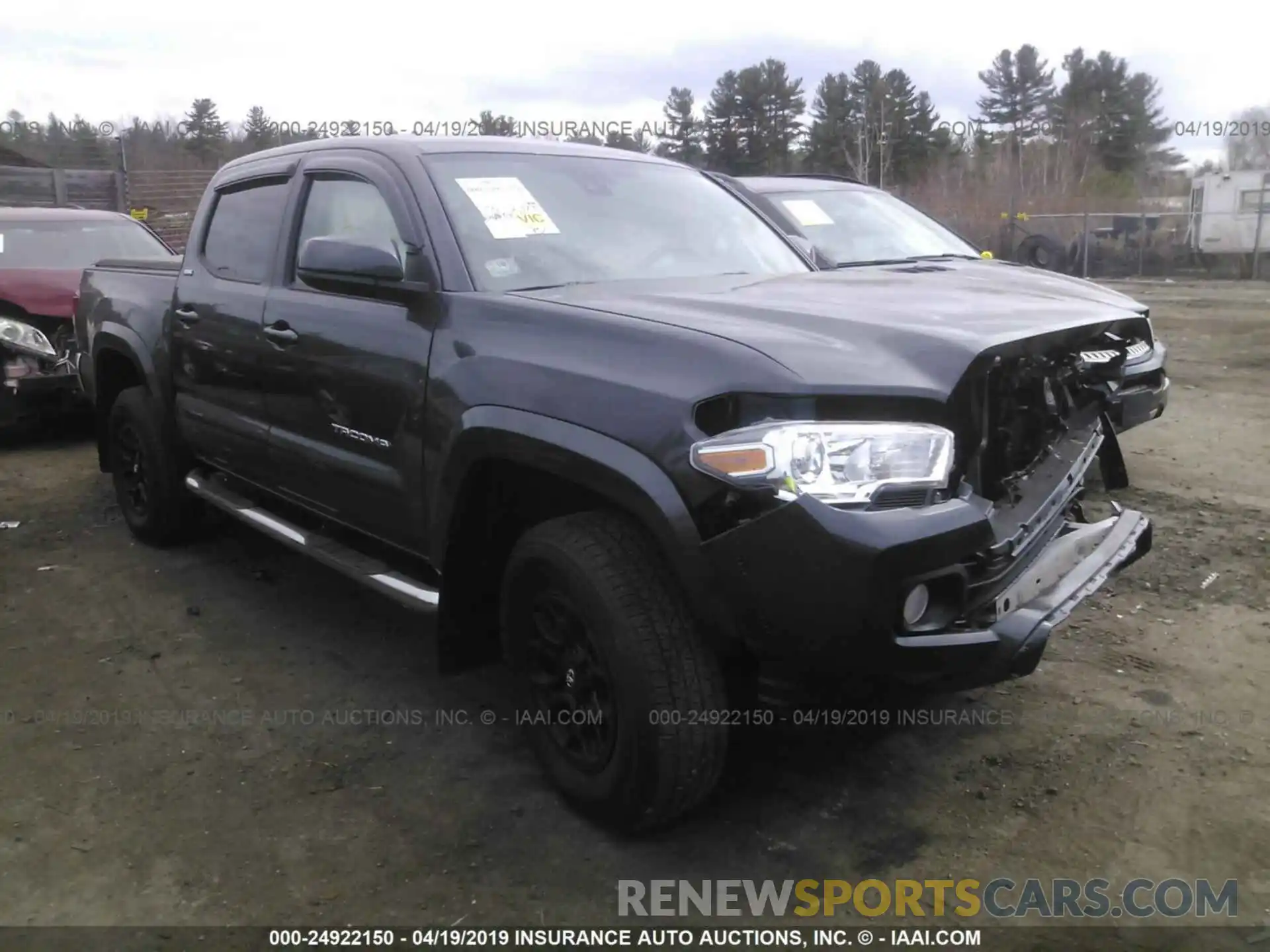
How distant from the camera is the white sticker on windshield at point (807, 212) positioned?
6969 mm

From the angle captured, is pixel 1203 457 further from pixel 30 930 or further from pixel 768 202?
pixel 30 930

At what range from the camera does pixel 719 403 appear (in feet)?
8.04

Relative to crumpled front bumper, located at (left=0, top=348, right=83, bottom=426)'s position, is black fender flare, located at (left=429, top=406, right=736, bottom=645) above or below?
above

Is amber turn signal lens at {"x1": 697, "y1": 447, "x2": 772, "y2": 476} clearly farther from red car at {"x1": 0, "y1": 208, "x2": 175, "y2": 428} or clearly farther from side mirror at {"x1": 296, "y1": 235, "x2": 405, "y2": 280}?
red car at {"x1": 0, "y1": 208, "x2": 175, "y2": 428}

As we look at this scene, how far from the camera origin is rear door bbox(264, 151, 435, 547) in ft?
10.7

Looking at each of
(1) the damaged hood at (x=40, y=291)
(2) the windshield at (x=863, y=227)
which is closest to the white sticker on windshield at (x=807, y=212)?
(2) the windshield at (x=863, y=227)

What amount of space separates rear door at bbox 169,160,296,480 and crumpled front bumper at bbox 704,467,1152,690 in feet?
7.89

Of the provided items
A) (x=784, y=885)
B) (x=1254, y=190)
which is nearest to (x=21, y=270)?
(x=784, y=885)

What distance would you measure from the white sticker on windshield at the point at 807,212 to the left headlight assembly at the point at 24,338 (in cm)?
519

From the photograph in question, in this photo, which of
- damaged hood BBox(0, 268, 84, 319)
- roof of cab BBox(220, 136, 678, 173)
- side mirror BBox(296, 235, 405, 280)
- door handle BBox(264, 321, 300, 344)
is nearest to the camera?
side mirror BBox(296, 235, 405, 280)

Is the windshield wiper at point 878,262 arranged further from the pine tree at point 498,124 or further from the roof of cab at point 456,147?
the pine tree at point 498,124

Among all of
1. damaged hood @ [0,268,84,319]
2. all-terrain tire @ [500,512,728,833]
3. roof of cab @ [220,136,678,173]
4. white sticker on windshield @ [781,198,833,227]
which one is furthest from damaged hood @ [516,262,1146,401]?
damaged hood @ [0,268,84,319]

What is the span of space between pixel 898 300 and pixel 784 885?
1.61m

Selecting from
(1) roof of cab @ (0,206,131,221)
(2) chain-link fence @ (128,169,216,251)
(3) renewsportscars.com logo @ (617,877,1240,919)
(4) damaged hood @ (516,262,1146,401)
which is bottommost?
(3) renewsportscars.com logo @ (617,877,1240,919)
